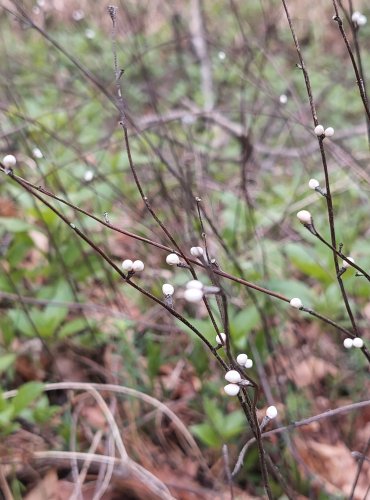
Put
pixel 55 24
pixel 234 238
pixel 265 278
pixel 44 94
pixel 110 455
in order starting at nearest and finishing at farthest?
pixel 110 455, pixel 265 278, pixel 234 238, pixel 44 94, pixel 55 24

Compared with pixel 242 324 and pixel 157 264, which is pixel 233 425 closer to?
pixel 242 324

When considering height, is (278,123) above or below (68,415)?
above

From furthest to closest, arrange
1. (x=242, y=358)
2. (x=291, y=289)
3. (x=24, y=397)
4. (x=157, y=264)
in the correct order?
(x=157, y=264), (x=291, y=289), (x=24, y=397), (x=242, y=358)

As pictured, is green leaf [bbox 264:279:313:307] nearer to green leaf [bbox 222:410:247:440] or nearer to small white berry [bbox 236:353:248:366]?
green leaf [bbox 222:410:247:440]

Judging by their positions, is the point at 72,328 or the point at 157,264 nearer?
the point at 72,328

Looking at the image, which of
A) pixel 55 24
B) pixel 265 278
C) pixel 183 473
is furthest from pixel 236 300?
pixel 55 24

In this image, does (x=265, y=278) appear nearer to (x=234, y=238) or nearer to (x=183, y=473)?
(x=234, y=238)

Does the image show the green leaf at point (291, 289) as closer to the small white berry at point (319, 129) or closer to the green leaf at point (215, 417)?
the green leaf at point (215, 417)

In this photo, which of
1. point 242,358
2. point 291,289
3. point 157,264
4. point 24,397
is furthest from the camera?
point 157,264

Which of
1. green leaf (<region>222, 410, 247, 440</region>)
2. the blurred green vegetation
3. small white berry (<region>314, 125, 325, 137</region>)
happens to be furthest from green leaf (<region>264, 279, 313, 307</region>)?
small white berry (<region>314, 125, 325, 137</region>)

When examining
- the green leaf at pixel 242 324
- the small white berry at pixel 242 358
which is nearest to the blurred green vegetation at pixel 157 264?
the green leaf at pixel 242 324

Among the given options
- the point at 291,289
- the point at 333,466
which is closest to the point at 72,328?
the point at 291,289
